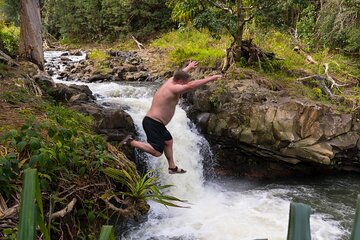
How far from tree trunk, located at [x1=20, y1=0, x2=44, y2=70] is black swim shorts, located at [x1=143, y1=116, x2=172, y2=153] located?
5.22 meters

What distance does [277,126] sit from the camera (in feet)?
27.5

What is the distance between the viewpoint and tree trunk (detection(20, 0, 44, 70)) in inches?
338

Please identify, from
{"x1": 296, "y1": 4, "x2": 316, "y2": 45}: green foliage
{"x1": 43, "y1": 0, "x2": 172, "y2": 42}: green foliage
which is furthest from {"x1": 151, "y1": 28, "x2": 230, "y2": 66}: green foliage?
{"x1": 43, "y1": 0, "x2": 172, "y2": 42}: green foliage

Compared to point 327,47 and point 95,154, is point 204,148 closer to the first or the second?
point 95,154

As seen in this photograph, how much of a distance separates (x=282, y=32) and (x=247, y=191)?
27.5 ft

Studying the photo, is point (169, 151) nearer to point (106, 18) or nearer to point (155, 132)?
point (155, 132)

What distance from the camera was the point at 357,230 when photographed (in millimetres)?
731

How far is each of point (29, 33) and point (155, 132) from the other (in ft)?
18.7

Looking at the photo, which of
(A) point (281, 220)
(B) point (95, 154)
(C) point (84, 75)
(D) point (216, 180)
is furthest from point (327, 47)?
(B) point (95, 154)

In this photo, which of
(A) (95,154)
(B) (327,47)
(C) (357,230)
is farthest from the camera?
(B) (327,47)

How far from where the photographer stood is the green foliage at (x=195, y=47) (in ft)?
40.0

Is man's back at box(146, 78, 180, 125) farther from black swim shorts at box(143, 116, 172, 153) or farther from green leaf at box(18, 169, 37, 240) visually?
green leaf at box(18, 169, 37, 240)

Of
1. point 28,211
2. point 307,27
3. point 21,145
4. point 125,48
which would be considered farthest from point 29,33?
point 125,48

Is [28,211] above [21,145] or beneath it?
above
